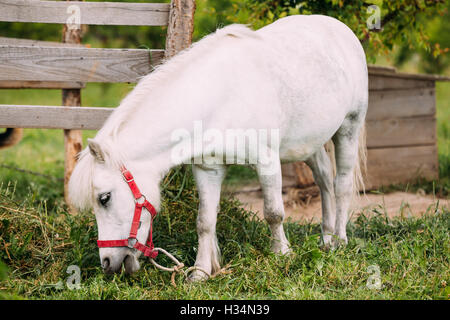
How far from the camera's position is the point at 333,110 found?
3.64 m

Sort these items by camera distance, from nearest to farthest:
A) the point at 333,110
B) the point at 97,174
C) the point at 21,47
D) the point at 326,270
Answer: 1. the point at 97,174
2. the point at 326,270
3. the point at 333,110
4. the point at 21,47

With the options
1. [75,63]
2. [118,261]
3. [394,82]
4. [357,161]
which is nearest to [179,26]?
[75,63]

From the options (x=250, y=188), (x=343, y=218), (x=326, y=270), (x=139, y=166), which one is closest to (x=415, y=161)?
(x=250, y=188)

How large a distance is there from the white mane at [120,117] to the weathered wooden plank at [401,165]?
125 inches

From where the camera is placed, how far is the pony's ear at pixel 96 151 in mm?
2744

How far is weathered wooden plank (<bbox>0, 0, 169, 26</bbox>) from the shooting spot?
403 cm

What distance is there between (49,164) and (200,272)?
483 cm

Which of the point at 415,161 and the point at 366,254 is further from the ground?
the point at 415,161

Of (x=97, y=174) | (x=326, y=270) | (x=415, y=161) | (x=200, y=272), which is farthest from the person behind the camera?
(x=415, y=161)

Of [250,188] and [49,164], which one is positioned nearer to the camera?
[250,188]

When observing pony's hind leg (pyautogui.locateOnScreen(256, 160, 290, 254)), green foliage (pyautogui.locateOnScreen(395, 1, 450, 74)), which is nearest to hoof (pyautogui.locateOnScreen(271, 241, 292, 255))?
pony's hind leg (pyautogui.locateOnScreen(256, 160, 290, 254))

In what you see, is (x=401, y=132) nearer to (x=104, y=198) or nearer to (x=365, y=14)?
(x=365, y=14)
